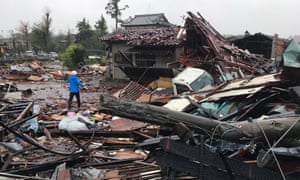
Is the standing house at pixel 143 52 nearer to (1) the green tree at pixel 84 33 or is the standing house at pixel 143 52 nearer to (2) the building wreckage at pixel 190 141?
(2) the building wreckage at pixel 190 141

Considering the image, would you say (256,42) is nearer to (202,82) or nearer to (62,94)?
(202,82)

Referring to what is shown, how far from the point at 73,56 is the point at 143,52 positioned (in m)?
13.0

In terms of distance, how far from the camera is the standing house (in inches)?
664

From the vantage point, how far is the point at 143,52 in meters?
19.5

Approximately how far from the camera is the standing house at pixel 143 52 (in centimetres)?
1687

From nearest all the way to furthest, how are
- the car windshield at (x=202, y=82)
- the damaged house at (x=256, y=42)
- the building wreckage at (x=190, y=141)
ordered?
the building wreckage at (x=190, y=141)
the car windshield at (x=202, y=82)
the damaged house at (x=256, y=42)

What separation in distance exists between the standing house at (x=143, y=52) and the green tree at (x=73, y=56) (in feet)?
29.1

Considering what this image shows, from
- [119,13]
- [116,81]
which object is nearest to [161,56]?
[116,81]

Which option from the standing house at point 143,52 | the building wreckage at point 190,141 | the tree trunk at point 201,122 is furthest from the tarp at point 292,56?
the standing house at point 143,52

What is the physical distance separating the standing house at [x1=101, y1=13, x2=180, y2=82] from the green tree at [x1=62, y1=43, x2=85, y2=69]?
888 cm

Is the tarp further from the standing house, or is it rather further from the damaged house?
the damaged house

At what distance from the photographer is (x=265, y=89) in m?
5.49

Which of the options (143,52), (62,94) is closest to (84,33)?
(143,52)

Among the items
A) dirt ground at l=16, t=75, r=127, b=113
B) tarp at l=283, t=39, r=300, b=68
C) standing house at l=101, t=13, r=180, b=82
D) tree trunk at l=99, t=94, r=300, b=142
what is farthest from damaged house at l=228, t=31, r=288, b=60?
tree trunk at l=99, t=94, r=300, b=142
